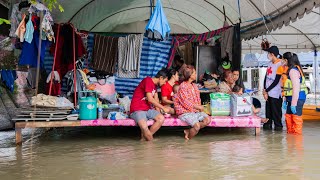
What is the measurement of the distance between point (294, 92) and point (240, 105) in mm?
992

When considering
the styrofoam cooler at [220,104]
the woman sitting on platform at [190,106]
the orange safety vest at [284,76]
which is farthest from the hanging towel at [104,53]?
the orange safety vest at [284,76]

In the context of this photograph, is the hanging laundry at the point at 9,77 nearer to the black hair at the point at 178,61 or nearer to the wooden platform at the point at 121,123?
the wooden platform at the point at 121,123

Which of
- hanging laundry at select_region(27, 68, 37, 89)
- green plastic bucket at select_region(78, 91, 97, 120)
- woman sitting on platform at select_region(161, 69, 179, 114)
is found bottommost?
green plastic bucket at select_region(78, 91, 97, 120)

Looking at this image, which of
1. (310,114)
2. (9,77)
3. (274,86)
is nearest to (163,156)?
(274,86)

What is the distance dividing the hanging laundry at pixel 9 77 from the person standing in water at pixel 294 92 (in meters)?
5.61

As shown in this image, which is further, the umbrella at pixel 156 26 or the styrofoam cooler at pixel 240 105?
the umbrella at pixel 156 26

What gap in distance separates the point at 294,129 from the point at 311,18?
5215 millimetres

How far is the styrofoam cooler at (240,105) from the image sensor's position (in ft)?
24.2

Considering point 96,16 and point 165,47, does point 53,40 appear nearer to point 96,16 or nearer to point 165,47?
point 165,47

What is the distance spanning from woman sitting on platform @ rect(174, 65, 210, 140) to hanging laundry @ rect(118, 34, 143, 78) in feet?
8.01

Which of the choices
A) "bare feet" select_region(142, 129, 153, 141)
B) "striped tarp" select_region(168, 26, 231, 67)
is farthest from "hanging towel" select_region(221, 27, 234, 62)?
"bare feet" select_region(142, 129, 153, 141)

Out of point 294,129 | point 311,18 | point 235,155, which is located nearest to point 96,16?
point 311,18

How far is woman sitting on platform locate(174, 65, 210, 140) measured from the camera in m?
7.03

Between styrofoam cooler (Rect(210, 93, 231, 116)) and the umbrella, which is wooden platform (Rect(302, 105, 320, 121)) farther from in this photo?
the umbrella
